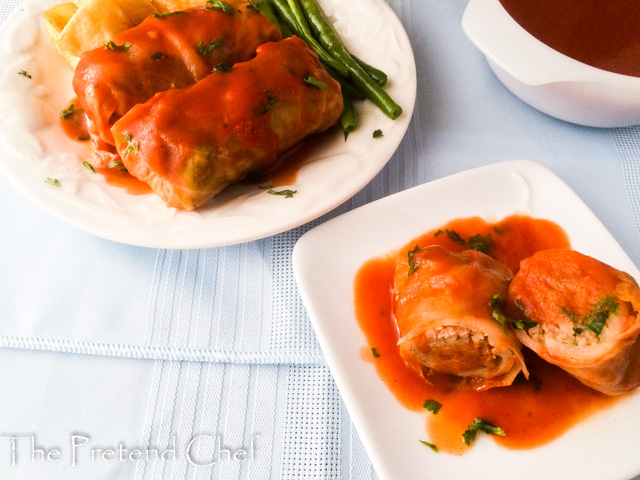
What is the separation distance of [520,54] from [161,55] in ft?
4.81

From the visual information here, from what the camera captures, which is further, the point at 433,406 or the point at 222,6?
the point at 222,6

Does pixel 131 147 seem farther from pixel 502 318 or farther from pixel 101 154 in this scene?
pixel 502 318

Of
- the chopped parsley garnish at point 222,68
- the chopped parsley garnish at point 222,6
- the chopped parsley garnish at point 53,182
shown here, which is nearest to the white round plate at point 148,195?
the chopped parsley garnish at point 53,182

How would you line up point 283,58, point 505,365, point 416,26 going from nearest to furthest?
point 505,365 < point 283,58 < point 416,26

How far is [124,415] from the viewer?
5.66ft

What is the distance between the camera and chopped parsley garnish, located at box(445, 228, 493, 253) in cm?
201

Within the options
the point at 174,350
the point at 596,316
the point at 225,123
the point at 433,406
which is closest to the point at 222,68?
the point at 225,123

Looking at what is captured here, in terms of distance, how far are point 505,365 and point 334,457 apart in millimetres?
598

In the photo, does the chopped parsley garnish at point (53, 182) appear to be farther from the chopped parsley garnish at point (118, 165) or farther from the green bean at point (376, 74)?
the green bean at point (376, 74)

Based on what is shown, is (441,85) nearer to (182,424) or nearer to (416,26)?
(416,26)

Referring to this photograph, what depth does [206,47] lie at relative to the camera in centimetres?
232

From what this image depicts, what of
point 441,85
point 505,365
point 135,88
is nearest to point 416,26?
point 441,85

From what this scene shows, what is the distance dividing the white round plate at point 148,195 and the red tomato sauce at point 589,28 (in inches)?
21.4

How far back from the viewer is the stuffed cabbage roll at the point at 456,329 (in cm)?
164
